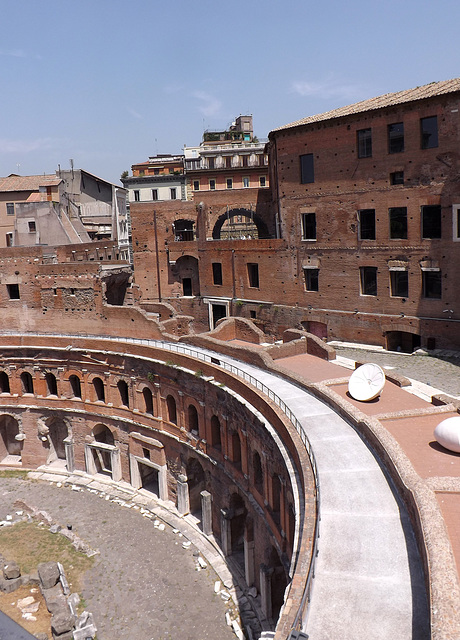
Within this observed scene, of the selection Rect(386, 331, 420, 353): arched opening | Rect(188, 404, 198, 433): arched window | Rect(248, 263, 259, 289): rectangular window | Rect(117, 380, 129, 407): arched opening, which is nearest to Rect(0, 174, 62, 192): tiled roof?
Rect(248, 263, 259, 289): rectangular window

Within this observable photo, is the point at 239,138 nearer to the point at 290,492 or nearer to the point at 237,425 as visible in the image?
the point at 237,425

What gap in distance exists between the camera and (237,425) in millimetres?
19859

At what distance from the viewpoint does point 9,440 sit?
32.2 meters

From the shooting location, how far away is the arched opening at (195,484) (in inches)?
982

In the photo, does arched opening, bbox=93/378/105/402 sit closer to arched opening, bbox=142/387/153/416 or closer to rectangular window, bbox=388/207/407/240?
arched opening, bbox=142/387/153/416

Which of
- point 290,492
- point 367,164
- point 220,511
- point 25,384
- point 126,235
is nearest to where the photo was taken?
point 290,492

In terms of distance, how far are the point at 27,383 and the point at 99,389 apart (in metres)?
4.58

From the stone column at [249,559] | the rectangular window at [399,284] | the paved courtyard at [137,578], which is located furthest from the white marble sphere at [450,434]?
the rectangular window at [399,284]

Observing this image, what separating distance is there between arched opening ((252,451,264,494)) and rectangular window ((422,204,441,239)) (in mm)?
12688

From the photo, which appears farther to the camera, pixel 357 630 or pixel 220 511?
pixel 220 511

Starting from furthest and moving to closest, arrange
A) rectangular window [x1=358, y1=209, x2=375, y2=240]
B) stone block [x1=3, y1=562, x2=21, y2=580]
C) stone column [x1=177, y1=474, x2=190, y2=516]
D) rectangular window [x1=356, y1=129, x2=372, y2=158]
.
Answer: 1. rectangular window [x1=358, y1=209, x2=375, y2=240]
2. rectangular window [x1=356, y1=129, x2=372, y2=158]
3. stone column [x1=177, y1=474, x2=190, y2=516]
4. stone block [x1=3, y1=562, x2=21, y2=580]

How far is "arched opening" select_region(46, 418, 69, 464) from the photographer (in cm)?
3080

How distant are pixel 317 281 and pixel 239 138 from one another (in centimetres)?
3258

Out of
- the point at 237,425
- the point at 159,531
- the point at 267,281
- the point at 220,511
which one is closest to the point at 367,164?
the point at 267,281
